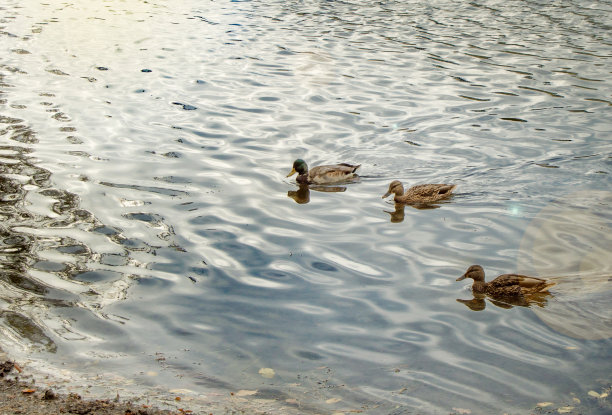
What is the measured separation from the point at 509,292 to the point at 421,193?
10.3ft

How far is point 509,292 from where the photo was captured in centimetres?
750

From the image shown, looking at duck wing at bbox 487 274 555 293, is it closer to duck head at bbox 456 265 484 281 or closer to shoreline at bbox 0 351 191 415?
duck head at bbox 456 265 484 281

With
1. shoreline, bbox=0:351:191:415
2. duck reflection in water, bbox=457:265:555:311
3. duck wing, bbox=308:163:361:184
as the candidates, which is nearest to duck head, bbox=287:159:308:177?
duck wing, bbox=308:163:361:184

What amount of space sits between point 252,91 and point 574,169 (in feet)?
27.1

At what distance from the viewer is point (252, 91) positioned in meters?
16.9

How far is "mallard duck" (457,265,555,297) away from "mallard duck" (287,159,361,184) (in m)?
3.91

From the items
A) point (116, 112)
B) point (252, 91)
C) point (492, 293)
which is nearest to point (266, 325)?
point (492, 293)

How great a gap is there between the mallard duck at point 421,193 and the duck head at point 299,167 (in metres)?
1.57

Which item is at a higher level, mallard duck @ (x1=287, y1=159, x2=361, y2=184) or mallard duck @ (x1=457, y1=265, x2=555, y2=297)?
mallard duck @ (x1=457, y1=265, x2=555, y2=297)

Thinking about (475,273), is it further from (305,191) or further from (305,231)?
(305,191)

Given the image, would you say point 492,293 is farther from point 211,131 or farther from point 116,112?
point 116,112

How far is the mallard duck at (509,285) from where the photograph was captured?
7.45 meters

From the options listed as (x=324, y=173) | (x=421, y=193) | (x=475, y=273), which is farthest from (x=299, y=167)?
(x=475, y=273)

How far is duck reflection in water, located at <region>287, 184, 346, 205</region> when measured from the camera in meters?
10.6
